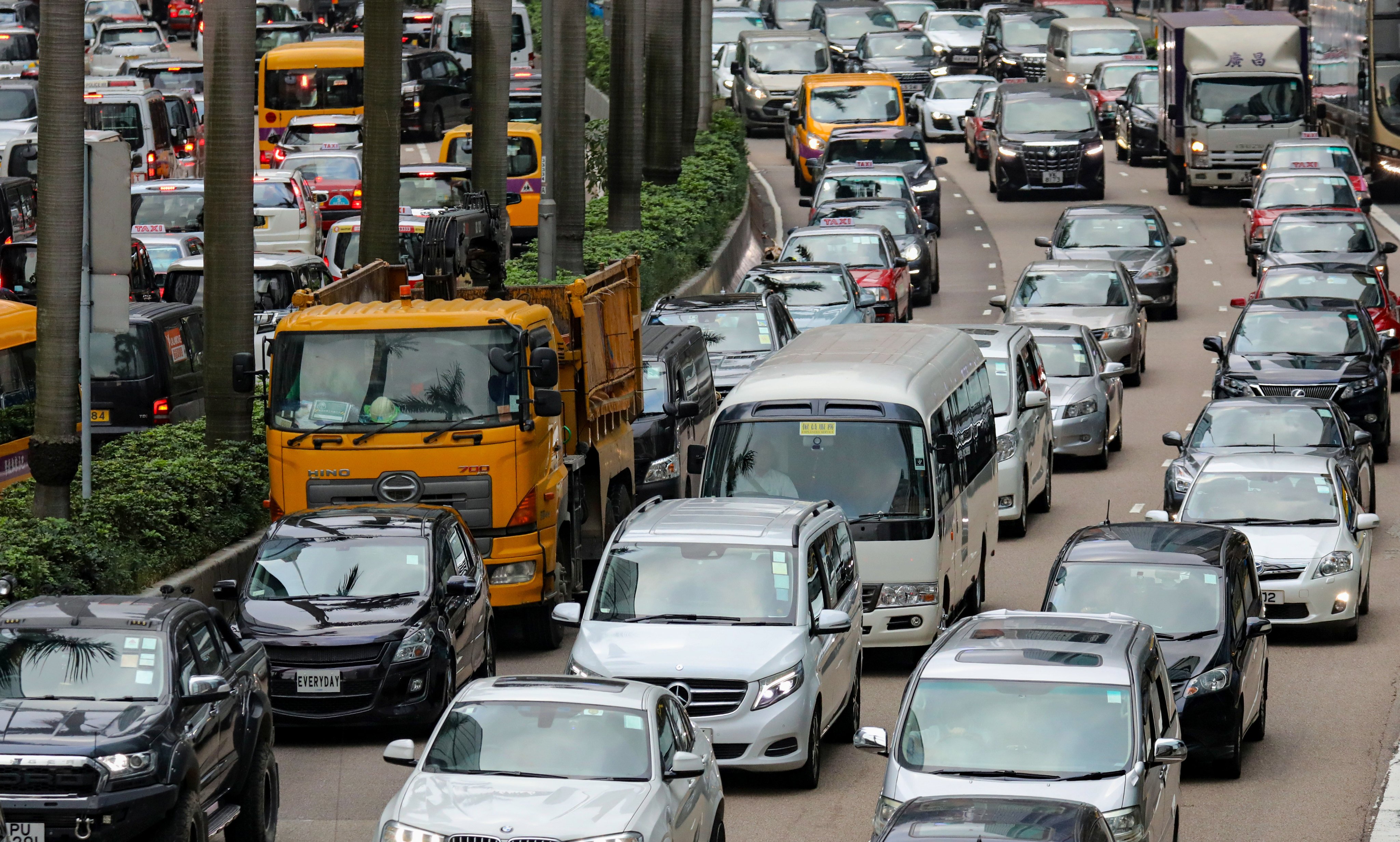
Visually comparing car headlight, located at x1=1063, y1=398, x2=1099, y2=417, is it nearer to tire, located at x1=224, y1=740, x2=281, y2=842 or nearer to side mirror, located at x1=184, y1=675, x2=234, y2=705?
tire, located at x1=224, y1=740, x2=281, y2=842

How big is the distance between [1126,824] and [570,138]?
22690 millimetres

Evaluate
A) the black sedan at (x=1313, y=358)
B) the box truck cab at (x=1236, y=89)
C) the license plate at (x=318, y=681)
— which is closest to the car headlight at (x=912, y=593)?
the license plate at (x=318, y=681)

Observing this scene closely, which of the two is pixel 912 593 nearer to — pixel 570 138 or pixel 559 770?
pixel 559 770

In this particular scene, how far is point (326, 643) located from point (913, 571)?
4868mm

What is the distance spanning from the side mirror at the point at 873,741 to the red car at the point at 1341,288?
19978mm

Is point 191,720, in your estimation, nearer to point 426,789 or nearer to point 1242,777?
point 426,789

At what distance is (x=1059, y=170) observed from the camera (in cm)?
4841

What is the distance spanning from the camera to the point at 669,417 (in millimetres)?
23484

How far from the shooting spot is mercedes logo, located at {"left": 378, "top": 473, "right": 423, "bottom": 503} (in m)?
17.8

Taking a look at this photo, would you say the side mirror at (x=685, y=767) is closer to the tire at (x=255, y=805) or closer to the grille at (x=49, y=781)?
the tire at (x=255, y=805)

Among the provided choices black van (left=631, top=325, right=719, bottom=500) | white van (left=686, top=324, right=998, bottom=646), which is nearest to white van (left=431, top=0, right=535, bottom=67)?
black van (left=631, top=325, right=719, bottom=500)

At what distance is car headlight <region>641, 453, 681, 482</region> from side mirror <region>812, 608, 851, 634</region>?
8.47 metres

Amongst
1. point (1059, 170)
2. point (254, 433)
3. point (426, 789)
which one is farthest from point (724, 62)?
point (426, 789)

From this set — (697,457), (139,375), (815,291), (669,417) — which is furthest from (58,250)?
(815,291)
